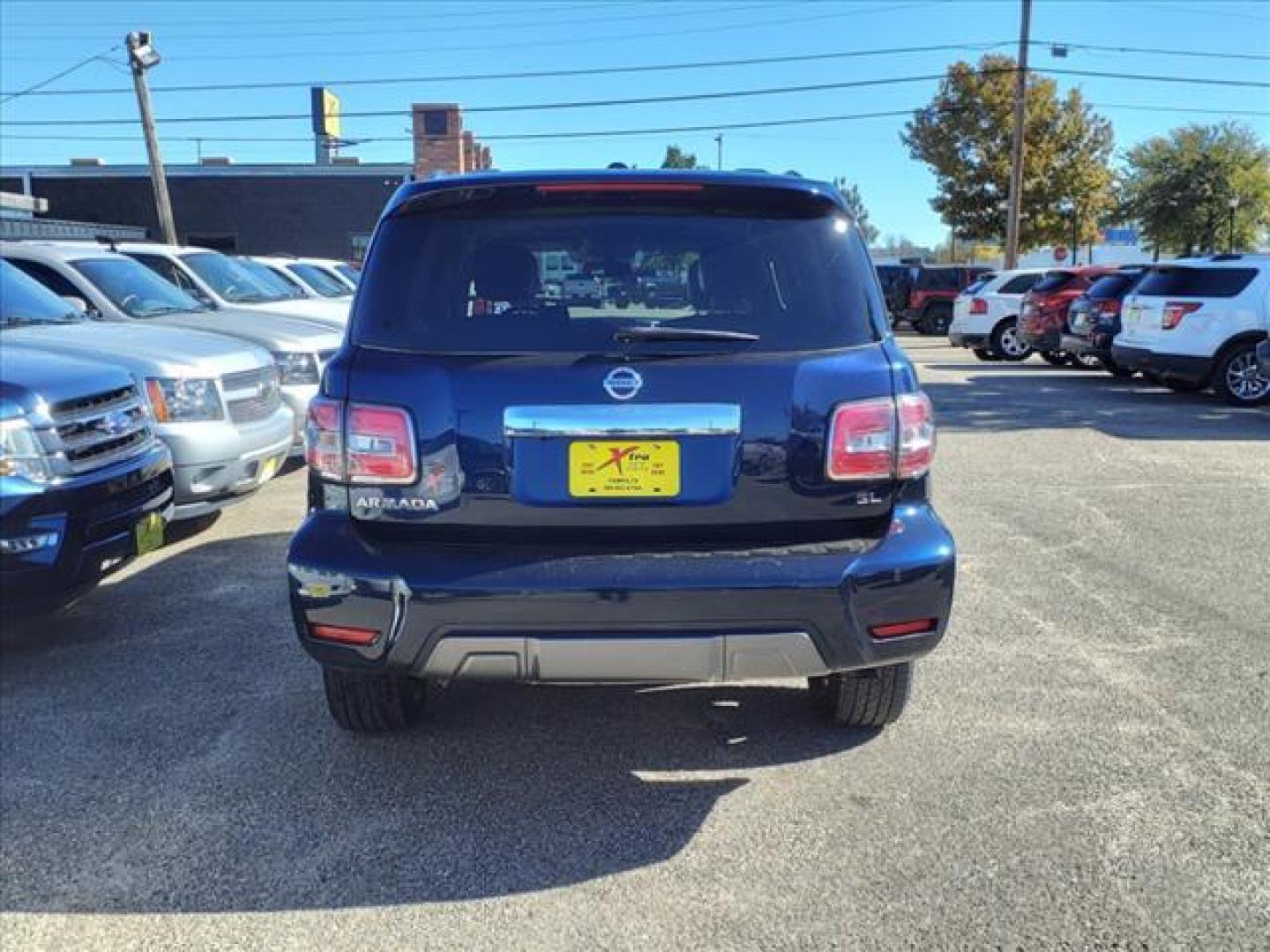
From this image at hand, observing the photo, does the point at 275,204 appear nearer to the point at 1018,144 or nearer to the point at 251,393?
the point at 1018,144

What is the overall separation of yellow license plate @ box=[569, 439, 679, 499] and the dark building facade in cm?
3374

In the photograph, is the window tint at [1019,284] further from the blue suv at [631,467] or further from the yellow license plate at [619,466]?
the yellow license plate at [619,466]

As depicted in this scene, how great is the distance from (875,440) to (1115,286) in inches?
537

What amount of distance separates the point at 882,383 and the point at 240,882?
2261mm

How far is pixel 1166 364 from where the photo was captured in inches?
506

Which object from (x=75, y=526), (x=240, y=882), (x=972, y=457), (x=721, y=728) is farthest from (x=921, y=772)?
(x=972, y=457)

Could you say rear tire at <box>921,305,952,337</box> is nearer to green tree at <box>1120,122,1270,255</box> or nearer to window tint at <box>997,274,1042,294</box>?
window tint at <box>997,274,1042,294</box>

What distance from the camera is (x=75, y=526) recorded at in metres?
4.36

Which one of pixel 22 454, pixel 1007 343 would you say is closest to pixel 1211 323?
pixel 1007 343

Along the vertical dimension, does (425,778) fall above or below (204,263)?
below

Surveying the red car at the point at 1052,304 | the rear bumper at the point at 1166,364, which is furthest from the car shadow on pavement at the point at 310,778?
the red car at the point at 1052,304

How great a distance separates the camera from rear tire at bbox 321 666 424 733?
3.56 meters

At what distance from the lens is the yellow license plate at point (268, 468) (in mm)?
6453

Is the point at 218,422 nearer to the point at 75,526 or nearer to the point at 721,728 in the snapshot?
the point at 75,526
